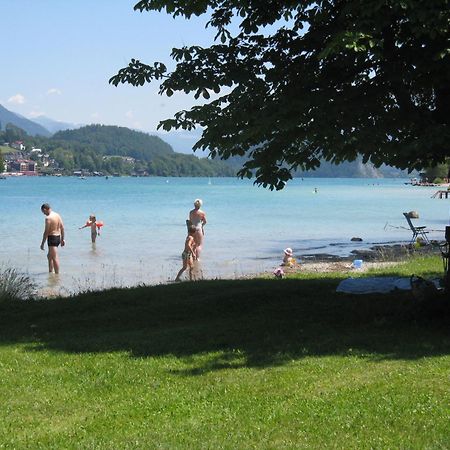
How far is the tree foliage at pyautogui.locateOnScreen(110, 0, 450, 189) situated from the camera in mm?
8602

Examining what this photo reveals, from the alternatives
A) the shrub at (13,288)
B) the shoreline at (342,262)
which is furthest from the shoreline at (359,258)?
the shrub at (13,288)

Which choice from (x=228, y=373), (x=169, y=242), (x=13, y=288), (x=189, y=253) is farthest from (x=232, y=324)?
(x=169, y=242)

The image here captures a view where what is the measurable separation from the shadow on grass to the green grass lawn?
0.09 ft

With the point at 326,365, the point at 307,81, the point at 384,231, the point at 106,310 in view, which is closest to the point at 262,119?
the point at 307,81

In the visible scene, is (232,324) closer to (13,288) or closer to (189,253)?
(13,288)

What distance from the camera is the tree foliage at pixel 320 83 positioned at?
860cm

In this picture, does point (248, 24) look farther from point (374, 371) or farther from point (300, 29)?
point (374, 371)

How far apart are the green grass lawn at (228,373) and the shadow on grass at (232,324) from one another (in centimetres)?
3

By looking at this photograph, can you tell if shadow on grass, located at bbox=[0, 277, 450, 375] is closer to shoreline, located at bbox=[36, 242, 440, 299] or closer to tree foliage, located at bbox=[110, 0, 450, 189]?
tree foliage, located at bbox=[110, 0, 450, 189]

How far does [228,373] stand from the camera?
7203mm

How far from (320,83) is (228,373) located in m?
4.24

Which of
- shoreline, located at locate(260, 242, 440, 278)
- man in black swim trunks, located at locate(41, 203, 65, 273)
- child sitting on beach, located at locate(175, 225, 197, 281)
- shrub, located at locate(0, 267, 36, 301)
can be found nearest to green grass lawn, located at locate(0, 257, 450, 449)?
shrub, located at locate(0, 267, 36, 301)

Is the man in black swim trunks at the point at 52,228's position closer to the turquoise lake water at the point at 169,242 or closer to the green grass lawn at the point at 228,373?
the turquoise lake water at the point at 169,242

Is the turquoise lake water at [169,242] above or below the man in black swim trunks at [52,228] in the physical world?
below
